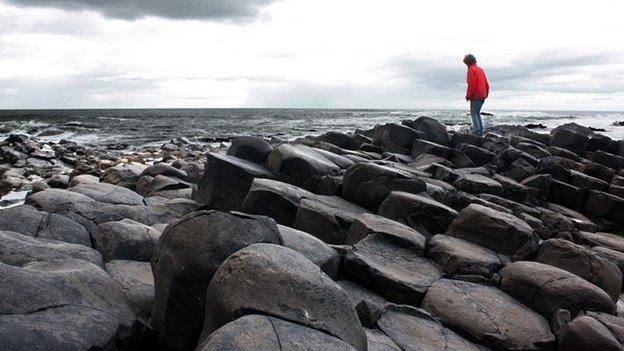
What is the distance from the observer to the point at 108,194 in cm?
988

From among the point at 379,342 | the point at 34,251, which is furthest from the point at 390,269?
the point at 34,251

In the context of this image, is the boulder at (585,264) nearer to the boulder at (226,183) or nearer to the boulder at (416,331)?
the boulder at (416,331)

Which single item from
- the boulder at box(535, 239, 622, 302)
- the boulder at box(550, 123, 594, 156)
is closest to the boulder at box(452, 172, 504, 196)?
the boulder at box(535, 239, 622, 302)

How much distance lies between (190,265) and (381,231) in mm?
3422

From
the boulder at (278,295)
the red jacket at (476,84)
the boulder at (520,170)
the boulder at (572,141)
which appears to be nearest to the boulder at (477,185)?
the boulder at (520,170)

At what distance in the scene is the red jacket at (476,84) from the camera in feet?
62.8

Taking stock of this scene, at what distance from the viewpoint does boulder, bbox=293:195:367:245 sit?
840 centimetres

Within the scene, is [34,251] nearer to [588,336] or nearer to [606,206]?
[588,336]

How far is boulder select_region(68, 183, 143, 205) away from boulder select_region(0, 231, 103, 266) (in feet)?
11.4

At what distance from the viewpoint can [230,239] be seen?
478 centimetres

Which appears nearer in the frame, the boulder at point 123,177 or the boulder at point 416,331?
the boulder at point 416,331

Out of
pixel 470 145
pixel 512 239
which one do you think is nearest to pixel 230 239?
pixel 512 239

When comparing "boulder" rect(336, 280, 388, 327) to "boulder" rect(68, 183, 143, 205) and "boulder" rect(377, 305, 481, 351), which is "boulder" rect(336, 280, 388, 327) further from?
"boulder" rect(68, 183, 143, 205)

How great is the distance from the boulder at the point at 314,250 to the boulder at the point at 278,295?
5.11 feet
